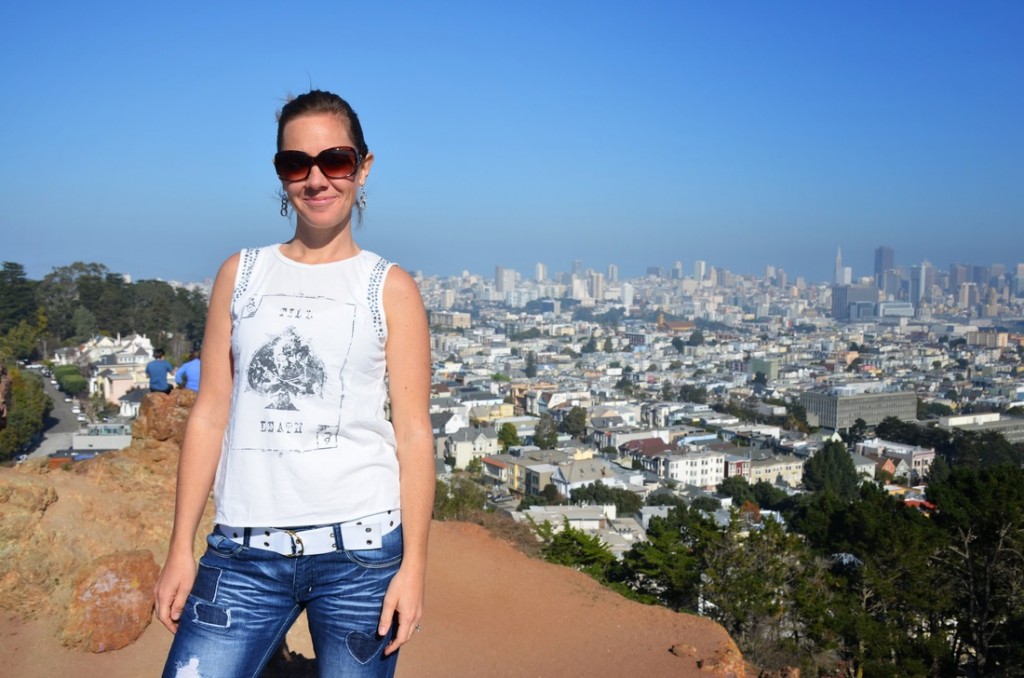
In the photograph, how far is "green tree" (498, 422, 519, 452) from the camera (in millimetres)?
28281

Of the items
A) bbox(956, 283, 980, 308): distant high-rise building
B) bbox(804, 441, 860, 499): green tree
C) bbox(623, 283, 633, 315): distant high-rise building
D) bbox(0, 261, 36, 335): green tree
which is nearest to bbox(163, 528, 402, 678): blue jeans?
bbox(0, 261, 36, 335): green tree

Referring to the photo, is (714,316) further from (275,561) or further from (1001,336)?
(275,561)

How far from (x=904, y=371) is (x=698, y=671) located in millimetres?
53967

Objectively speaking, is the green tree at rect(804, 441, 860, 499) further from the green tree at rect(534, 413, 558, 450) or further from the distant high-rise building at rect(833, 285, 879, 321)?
the distant high-rise building at rect(833, 285, 879, 321)

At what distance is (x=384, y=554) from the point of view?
2.98ft

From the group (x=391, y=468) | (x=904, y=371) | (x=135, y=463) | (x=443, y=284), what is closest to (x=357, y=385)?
(x=391, y=468)

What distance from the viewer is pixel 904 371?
5241 cm

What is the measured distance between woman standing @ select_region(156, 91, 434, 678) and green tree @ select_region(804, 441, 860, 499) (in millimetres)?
23986

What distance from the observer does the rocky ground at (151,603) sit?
2.79 m

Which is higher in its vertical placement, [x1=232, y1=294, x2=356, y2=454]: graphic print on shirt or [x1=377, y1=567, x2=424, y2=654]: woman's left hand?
[x1=232, y1=294, x2=356, y2=454]: graphic print on shirt

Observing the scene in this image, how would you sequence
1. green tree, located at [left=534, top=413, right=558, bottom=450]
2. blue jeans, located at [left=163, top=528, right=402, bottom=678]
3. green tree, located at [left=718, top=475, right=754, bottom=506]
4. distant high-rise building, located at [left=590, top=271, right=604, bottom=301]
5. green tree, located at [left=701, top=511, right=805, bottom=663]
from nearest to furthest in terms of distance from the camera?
blue jeans, located at [left=163, top=528, right=402, bottom=678]
green tree, located at [left=701, top=511, right=805, bottom=663]
green tree, located at [left=718, top=475, right=754, bottom=506]
green tree, located at [left=534, top=413, right=558, bottom=450]
distant high-rise building, located at [left=590, top=271, right=604, bottom=301]

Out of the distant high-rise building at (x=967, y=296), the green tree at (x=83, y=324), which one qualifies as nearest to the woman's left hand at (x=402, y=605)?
the green tree at (x=83, y=324)

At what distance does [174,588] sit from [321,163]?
0.47 metres

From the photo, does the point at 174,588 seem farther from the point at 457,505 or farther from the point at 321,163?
the point at 457,505
